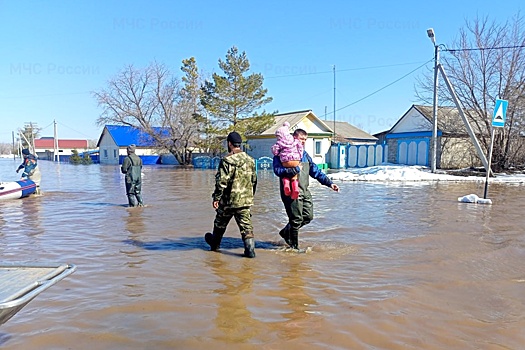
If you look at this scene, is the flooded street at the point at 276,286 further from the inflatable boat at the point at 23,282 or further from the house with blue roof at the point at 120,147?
the house with blue roof at the point at 120,147

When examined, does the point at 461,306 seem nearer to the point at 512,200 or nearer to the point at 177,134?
the point at 512,200

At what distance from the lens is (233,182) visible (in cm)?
536

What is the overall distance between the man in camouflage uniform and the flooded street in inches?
20.7

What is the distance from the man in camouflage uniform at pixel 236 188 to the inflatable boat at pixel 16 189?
30.8 feet

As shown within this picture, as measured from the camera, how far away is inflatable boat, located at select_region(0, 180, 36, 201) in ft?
38.9

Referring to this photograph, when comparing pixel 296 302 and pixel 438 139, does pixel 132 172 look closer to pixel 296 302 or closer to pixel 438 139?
pixel 296 302

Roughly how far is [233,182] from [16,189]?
32.0ft

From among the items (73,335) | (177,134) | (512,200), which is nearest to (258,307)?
(73,335)

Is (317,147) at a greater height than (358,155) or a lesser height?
greater

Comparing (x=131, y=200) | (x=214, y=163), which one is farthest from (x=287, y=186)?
(x=214, y=163)

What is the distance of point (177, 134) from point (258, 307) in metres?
36.8

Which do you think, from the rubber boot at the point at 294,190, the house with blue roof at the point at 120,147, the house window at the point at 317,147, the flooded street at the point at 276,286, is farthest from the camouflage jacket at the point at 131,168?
the house with blue roof at the point at 120,147

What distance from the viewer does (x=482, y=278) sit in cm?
457

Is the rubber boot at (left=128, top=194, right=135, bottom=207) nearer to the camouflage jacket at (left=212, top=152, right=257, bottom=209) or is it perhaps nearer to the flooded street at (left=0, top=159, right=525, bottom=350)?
the flooded street at (left=0, top=159, right=525, bottom=350)
